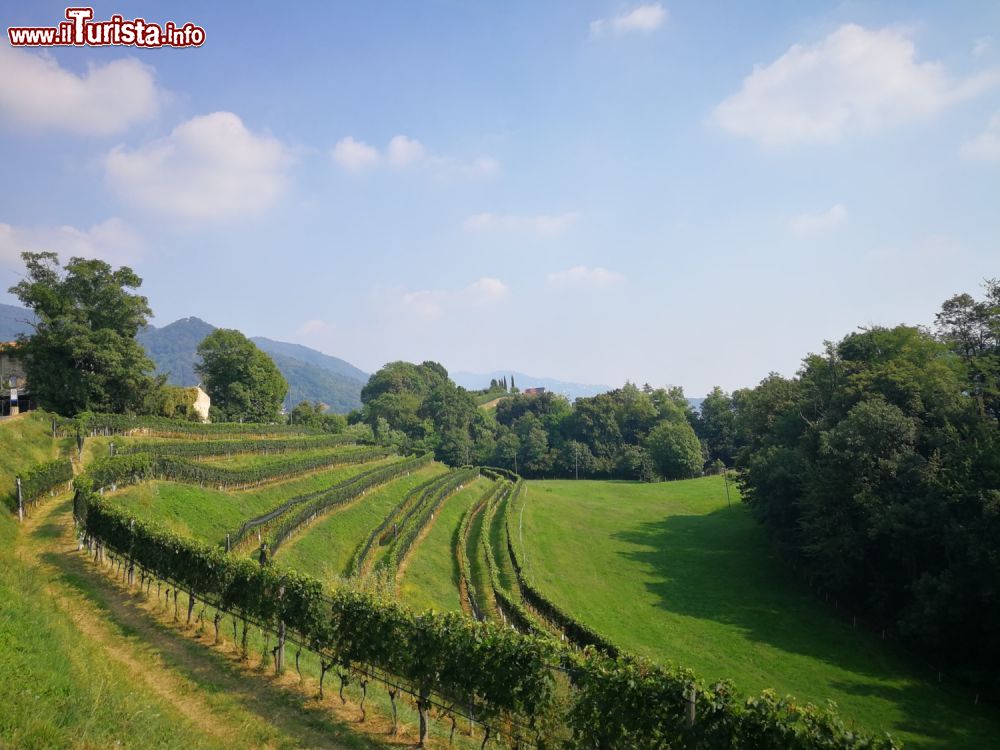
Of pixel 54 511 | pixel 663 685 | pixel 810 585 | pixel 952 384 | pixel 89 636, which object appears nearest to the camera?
pixel 663 685

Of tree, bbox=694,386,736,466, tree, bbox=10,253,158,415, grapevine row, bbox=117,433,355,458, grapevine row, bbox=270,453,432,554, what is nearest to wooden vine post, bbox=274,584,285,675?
grapevine row, bbox=270,453,432,554

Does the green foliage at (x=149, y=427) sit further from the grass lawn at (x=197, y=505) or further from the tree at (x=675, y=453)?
the tree at (x=675, y=453)

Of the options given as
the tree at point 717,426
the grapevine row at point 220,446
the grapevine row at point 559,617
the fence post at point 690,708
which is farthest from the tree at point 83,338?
the tree at point 717,426

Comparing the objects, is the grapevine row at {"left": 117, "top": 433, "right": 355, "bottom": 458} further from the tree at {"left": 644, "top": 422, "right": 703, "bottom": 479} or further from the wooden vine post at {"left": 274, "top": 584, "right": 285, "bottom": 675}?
the tree at {"left": 644, "top": 422, "right": 703, "bottom": 479}

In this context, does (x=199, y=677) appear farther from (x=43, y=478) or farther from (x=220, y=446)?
(x=220, y=446)

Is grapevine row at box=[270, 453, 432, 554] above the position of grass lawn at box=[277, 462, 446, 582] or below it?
above

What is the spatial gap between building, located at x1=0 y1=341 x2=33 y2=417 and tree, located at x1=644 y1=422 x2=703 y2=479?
89853mm

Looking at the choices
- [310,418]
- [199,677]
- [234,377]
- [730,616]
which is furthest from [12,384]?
[730,616]

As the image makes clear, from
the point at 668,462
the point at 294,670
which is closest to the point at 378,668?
the point at 294,670

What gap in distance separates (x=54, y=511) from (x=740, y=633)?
136ft

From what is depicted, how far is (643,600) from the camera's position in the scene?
4081 cm

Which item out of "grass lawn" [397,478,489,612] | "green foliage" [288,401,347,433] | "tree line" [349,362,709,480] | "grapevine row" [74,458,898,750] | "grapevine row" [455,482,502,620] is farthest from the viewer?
"tree line" [349,362,709,480]

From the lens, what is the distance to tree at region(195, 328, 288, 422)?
81125mm

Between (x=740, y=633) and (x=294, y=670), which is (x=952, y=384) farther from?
(x=294, y=670)
